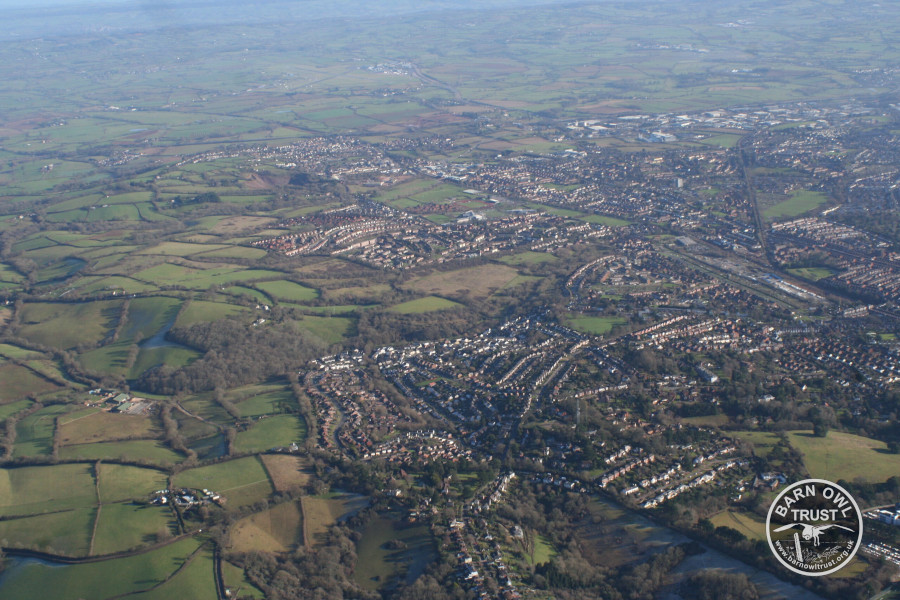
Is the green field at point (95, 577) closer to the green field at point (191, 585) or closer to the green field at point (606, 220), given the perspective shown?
the green field at point (191, 585)

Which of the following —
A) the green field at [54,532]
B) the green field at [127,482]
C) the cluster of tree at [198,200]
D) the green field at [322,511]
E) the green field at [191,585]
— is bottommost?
the cluster of tree at [198,200]

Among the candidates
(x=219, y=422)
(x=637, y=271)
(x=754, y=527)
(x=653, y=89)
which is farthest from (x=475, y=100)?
(x=754, y=527)

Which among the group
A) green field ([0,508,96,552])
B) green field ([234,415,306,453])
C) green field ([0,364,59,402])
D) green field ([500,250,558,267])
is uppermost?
green field ([0,508,96,552])

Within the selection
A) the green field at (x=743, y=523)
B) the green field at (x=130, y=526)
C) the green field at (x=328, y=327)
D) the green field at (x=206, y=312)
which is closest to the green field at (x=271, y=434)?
the green field at (x=130, y=526)

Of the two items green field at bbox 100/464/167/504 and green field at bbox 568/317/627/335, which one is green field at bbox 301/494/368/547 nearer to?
green field at bbox 100/464/167/504

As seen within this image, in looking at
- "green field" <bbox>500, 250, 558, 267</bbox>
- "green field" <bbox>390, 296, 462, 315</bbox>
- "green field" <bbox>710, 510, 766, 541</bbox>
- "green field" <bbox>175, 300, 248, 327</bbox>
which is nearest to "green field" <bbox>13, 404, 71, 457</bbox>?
"green field" <bbox>175, 300, 248, 327</bbox>

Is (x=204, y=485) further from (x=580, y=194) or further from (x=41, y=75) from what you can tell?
(x=41, y=75)
